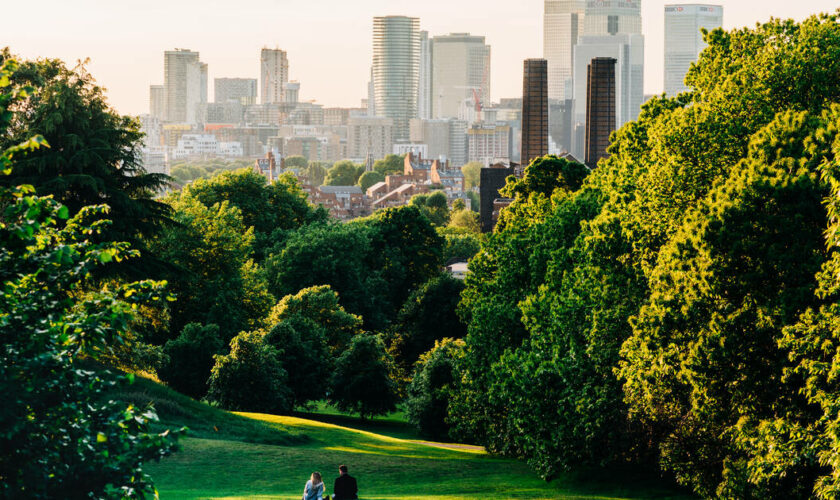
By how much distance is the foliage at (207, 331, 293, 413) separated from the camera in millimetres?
41094

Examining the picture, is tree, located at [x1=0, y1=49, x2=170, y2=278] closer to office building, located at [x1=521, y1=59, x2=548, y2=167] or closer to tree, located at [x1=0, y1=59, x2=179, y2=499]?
tree, located at [x1=0, y1=59, x2=179, y2=499]

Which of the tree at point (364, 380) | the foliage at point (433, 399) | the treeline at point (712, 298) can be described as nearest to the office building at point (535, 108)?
the tree at point (364, 380)

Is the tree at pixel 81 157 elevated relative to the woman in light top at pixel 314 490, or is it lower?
elevated

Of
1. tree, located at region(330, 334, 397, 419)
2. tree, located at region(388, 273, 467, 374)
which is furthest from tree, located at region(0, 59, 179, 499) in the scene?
tree, located at region(388, 273, 467, 374)

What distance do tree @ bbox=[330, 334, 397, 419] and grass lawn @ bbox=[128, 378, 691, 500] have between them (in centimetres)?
1142

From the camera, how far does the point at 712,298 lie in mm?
18609

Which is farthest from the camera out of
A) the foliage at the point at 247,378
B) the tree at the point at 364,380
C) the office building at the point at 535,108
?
the office building at the point at 535,108

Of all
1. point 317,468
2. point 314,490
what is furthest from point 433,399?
point 314,490

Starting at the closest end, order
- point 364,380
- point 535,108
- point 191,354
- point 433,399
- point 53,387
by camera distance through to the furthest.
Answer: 1. point 53,387
2. point 433,399
3. point 191,354
4. point 364,380
5. point 535,108

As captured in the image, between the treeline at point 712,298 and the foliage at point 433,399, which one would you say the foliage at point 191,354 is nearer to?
the foliage at point 433,399

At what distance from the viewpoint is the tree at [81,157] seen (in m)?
30.1

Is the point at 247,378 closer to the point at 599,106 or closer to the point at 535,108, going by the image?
the point at 599,106

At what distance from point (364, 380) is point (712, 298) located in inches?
1130

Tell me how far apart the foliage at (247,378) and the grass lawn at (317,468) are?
6804 mm
